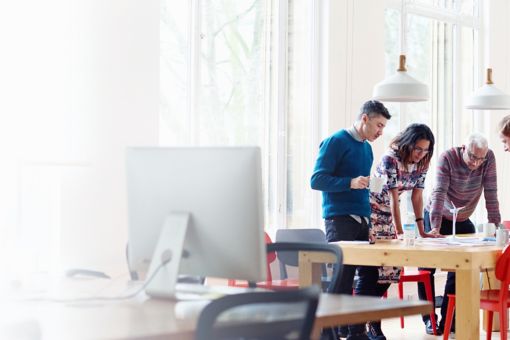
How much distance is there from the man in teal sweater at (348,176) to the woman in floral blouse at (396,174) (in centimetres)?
9

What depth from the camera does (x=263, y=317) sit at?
2459 mm

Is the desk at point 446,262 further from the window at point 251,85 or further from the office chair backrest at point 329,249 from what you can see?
the window at point 251,85

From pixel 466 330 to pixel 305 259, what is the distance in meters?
0.95

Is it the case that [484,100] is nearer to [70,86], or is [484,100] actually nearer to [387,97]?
[387,97]

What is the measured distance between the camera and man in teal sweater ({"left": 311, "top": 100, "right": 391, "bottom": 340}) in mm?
5891

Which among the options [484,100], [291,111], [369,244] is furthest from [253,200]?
[291,111]

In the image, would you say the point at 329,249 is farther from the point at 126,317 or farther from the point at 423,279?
the point at 423,279

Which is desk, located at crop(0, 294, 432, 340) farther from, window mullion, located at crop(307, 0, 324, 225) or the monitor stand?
window mullion, located at crop(307, 0, 324, 225)

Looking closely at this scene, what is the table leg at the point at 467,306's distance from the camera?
507 cm

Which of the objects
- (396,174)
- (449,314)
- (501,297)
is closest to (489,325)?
(449,314)

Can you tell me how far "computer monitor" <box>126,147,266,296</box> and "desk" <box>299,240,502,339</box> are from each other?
2024 millimetres

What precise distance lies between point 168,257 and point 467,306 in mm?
2540

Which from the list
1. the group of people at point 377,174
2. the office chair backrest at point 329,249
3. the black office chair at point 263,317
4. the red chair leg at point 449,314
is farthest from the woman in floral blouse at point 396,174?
the black office chair at point 263,317

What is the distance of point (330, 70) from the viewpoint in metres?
8.10
